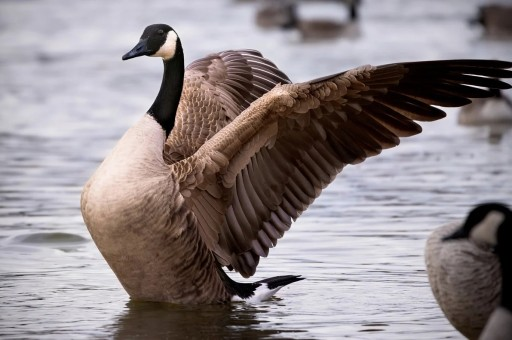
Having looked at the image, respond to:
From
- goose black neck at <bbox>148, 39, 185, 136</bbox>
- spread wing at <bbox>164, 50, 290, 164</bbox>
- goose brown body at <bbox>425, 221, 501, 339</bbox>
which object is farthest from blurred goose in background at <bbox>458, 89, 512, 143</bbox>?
goose brown body at <bbox>425, 221, 501, 339</bbox>

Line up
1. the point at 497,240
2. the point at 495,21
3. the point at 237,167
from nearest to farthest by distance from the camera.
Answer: the point at 497,240 → the point at 237,167 → the point at 495,21

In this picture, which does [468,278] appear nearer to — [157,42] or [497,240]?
[497,240]

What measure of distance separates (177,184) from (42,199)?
3.86 metres

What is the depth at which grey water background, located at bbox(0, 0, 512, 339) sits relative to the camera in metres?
7.15

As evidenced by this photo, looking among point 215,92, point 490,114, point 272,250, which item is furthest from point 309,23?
point 215,92

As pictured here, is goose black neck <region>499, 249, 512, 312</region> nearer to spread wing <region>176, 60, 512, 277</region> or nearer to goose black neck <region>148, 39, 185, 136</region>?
spread wing <region>176, 60, 512, 277</region>

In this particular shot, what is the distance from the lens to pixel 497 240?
546 centimetres

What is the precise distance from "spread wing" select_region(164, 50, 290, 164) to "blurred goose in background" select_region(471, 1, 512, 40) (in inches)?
755

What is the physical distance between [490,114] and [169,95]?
30.2 feet

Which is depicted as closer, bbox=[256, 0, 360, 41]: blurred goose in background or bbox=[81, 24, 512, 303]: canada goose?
bbox=[81, 24, 512, 303]: canada goose

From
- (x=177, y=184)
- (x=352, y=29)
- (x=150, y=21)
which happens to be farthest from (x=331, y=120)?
(x=150, y=21)

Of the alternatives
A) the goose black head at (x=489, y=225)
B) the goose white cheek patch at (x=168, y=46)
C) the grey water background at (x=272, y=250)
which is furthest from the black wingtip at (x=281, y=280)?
the goose black head at (x=489, y=225)

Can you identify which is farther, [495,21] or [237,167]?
[495,21]

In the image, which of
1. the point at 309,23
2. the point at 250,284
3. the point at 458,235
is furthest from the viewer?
the point at 309,23
